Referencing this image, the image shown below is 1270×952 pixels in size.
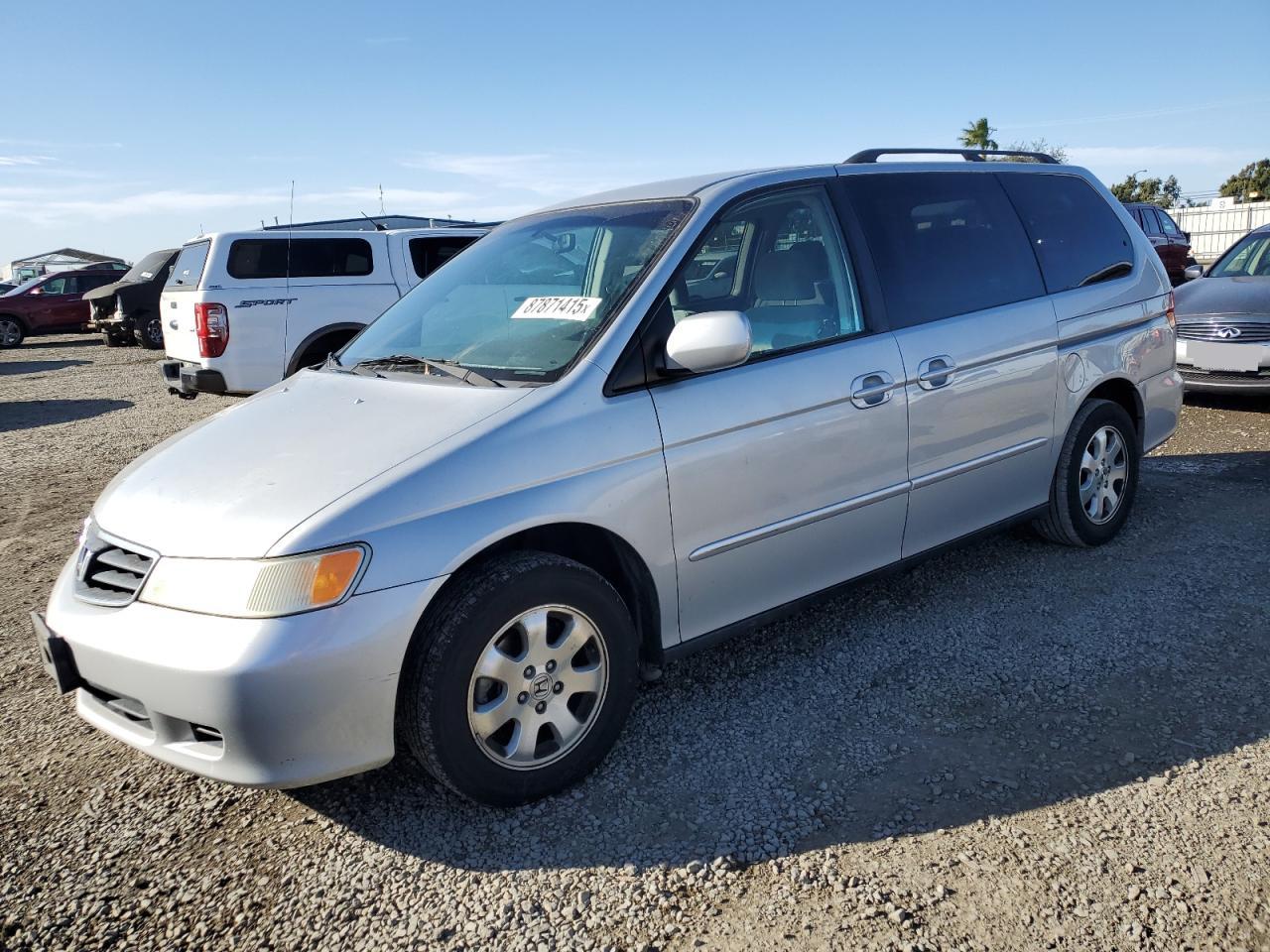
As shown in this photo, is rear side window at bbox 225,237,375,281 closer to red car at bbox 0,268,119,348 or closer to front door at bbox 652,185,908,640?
front door at bbox 652,185,908,640

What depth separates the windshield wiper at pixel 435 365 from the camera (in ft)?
10.3

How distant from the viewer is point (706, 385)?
317 centimetres

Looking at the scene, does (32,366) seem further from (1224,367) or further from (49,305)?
(1224,367)

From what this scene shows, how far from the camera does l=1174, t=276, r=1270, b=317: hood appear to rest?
26.1 ft

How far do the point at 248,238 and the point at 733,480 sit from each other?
743 cm

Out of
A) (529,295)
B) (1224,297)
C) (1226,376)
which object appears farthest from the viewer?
(1224,297)

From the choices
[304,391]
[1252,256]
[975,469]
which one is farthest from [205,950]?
[1252,256]

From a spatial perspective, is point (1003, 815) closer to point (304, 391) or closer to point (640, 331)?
point (640, 331)

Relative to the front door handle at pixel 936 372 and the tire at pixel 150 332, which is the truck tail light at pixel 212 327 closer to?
the front door handle at pixel 936 372

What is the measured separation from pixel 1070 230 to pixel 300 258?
23.0 feet

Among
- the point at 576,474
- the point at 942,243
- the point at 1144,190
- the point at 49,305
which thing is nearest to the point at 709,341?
the point at 576,474

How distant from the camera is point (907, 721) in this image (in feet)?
10.8

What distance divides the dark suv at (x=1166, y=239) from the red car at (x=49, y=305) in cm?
2275

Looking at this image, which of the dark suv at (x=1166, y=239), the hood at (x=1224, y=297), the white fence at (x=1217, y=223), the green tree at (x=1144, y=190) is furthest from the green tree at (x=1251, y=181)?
the hood at (x=1224, y=297)
